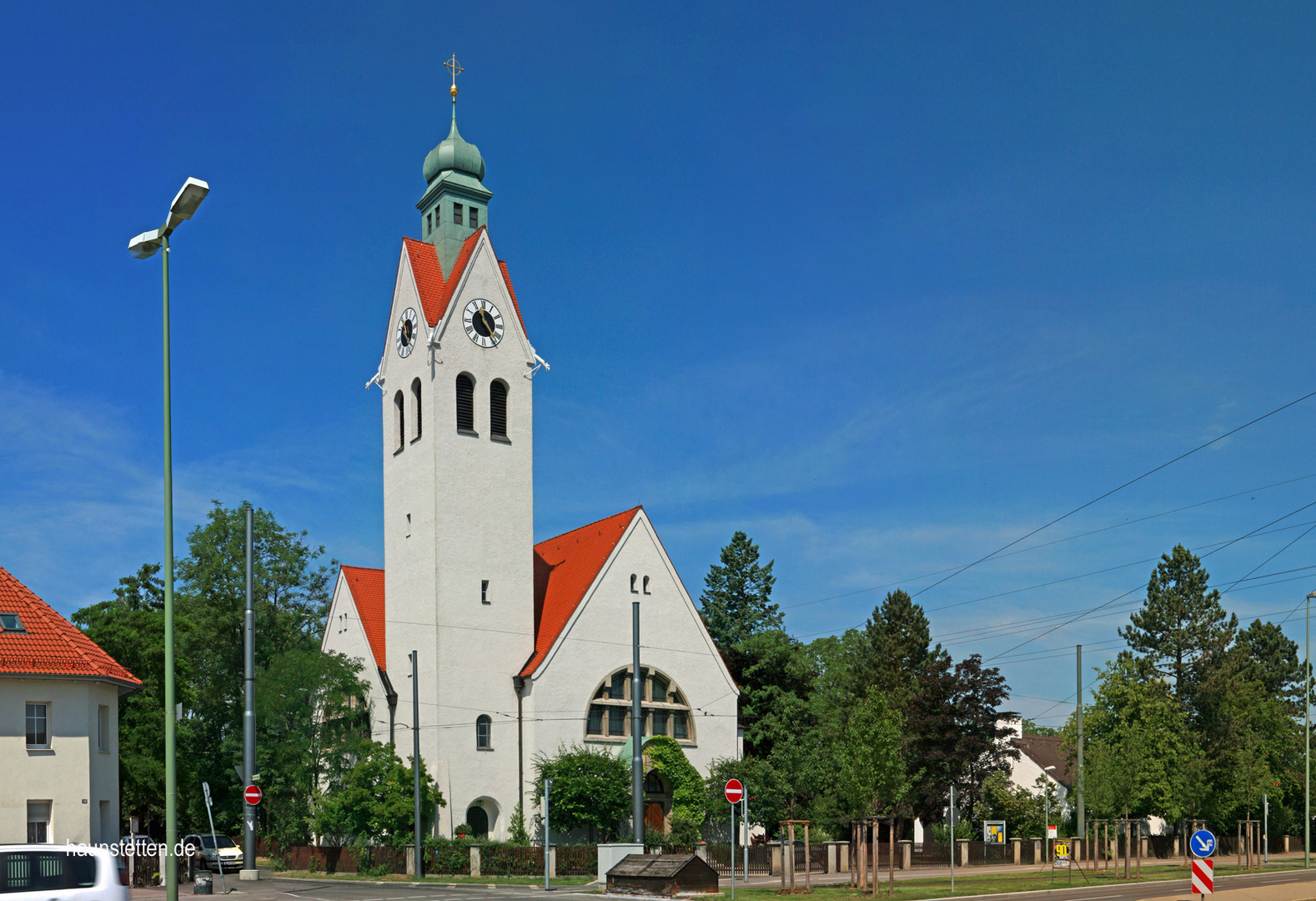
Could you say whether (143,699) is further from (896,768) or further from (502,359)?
(896,768)

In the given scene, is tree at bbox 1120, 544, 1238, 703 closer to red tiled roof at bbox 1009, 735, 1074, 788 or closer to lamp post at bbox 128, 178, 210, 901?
red tiled roof at bbox 1009, 735, 1074, 788

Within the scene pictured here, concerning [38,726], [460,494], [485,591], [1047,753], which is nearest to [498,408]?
[460,494]

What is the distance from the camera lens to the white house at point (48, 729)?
109 feet

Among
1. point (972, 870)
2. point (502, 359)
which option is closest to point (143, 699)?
point (502, 359)

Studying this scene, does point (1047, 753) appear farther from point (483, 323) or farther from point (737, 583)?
point (483, 323)

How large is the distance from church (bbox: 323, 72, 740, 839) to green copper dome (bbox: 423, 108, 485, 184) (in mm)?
87

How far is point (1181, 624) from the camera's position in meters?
72.5

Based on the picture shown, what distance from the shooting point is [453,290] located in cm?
5197

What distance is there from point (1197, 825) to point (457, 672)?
38.7m

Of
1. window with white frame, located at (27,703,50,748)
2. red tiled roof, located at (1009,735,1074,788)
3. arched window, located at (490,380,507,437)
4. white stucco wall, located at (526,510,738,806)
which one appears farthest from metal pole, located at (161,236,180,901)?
red tiled roof, located at (1009,735,1074,788)

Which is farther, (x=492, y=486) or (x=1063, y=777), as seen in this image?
(x=1063, y=777)

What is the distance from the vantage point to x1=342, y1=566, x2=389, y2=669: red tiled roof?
5197 cm

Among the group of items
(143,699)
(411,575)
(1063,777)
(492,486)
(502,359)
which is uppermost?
(502,359)

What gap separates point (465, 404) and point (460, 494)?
13.6ft
